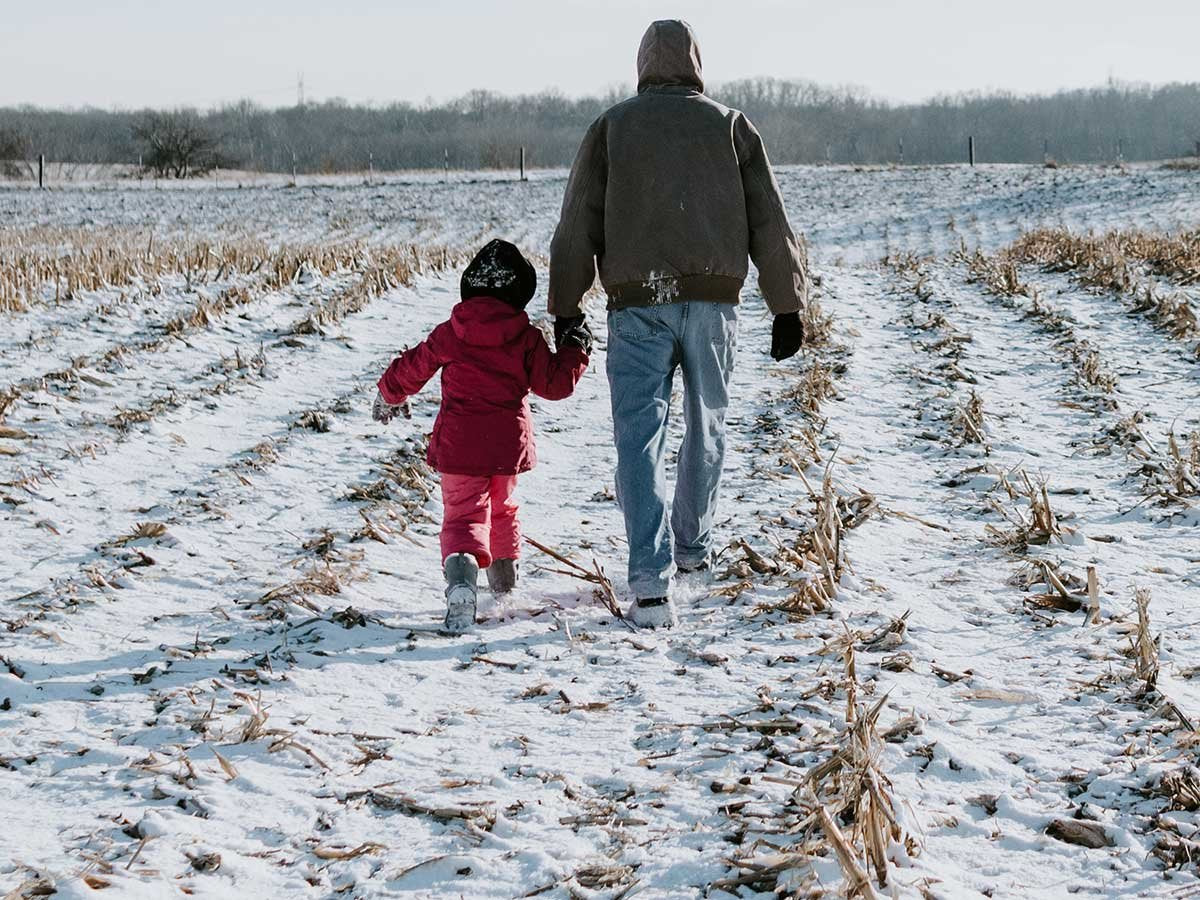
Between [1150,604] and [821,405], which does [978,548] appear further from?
[821,405]

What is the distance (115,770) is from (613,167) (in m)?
2.36

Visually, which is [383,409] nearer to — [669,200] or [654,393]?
[654,393]

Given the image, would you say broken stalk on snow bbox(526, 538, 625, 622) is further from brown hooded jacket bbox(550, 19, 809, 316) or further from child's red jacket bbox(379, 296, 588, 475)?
brown hooded jacket bbox(550, 19, 809, 316)

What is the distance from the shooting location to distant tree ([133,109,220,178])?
2109 inches

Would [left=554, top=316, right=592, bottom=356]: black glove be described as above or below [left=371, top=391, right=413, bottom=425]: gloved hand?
A: above

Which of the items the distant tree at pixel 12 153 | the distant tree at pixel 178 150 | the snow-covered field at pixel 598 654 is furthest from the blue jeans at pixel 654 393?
the distant tree at pixel 12 153

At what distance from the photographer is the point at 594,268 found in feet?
12.8

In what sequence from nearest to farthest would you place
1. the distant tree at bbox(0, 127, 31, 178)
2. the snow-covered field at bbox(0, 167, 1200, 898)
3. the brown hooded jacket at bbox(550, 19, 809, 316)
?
the snow-covered field at bbox(0, 167, 1200, 898) → the brown hooded jacket at bbox(550, 19, 809, 316) → the distant tree at bbox(0, 127, 31, 178)

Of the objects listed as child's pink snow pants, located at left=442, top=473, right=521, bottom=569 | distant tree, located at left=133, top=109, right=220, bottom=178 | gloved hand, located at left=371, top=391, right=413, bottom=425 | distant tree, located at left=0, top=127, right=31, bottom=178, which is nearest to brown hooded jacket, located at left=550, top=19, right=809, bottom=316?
child's pink snow pants, located at left=442, top=473, right=521, bottom=569

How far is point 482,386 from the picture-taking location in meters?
3.80

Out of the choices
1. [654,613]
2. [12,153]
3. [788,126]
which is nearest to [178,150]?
[12,153]

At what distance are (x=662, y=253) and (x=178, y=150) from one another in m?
55.7

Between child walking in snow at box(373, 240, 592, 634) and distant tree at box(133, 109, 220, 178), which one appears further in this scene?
distant tree at box(133, 109, 220, 178)

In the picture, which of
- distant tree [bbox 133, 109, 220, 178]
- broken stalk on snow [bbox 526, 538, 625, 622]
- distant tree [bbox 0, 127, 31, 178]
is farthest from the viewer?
distant tree [bbox 133, 109, 220, 178]
